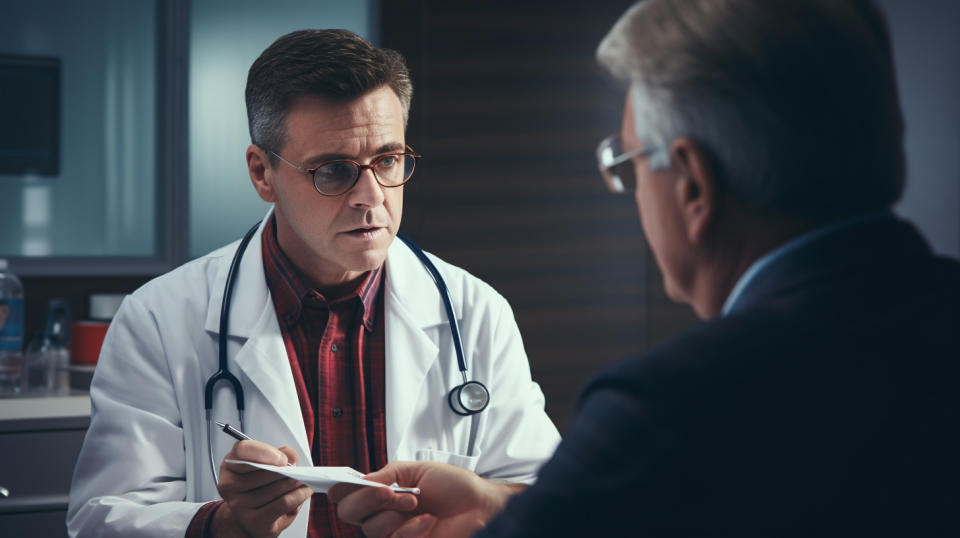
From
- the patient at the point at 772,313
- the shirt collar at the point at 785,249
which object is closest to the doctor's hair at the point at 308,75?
the patient at the point at 772,313

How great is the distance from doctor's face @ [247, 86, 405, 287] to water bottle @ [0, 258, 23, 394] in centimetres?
128

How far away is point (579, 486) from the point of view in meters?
0.57

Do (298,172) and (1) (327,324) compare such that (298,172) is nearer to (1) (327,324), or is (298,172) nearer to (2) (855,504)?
(1) (327,324)

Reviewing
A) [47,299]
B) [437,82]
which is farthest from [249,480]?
[437,82]

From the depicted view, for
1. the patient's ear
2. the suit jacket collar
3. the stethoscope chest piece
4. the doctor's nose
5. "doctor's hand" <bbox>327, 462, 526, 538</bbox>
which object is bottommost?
"doctor's hand" <bbox>327, 462, 526, 538</bbox>

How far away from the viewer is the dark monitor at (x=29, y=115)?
251cm

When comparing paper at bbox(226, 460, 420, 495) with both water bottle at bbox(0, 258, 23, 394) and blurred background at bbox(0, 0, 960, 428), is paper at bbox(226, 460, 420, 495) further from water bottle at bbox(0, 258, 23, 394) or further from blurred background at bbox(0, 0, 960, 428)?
blurred background at bbox(0, 0, 960, 428)

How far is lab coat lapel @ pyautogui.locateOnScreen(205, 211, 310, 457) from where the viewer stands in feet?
4.40

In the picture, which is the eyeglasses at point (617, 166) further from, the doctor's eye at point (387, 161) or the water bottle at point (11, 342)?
the water bottle at point (11, 342)

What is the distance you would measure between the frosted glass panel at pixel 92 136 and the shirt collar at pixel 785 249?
2.33 meters

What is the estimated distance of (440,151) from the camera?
288cm

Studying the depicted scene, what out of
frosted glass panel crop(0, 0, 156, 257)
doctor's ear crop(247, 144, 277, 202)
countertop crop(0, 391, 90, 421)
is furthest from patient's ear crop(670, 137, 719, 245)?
frosted glass panel crop(0, 0, 156, 257)

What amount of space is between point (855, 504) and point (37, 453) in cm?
192

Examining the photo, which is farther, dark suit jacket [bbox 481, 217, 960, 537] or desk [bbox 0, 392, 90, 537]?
desk [bbox 0, 392, 90, 537]
